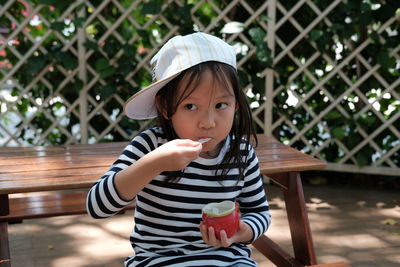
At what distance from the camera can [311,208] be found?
340 centimetres

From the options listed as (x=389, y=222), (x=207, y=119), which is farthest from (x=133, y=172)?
(x=389, y=222)

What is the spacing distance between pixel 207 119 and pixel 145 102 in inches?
9.7

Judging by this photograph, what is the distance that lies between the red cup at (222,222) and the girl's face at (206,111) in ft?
0.60

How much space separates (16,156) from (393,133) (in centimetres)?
276

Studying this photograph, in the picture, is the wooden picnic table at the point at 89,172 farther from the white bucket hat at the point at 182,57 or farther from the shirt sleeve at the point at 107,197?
the white bucket hat at the point at 182,57

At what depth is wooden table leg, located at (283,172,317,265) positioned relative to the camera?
81.0 inches

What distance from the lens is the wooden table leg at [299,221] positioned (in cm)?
206

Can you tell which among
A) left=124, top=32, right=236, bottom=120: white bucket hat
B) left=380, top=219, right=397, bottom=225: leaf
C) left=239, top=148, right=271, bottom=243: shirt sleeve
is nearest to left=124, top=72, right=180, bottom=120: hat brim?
left=124, top=32, right=236, bottom=120: white bucket hat

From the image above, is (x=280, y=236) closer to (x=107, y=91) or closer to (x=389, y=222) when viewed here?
(x=389, y=222)

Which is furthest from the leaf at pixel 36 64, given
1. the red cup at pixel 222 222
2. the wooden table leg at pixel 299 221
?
the red cup at pixel 222 222

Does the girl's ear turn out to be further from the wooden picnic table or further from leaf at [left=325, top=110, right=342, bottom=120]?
leaf at [left=325, top=110, right=342, bottom=120]

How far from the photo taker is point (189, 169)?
1.44 m

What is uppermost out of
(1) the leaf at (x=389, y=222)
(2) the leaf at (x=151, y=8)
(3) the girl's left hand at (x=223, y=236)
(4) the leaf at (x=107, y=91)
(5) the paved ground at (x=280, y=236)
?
(2) the leaf at (x=151, y=8)

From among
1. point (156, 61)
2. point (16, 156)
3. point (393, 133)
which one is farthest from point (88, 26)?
point (156, 61)
